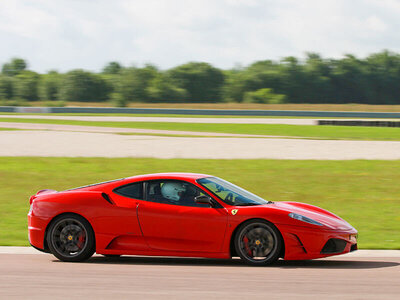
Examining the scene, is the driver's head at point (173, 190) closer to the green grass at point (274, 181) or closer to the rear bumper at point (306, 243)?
the rear bumper at point (306, 243)

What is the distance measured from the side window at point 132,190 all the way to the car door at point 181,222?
96mm

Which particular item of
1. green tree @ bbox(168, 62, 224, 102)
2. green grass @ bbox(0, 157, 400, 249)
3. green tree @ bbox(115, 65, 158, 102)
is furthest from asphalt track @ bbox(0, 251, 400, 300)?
green tree @ bbox(168, 62, 224, 102)

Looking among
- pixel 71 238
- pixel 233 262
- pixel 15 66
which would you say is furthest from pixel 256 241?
pixel 15 66

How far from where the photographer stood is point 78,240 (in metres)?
7.43

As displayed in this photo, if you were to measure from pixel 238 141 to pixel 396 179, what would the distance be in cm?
1122

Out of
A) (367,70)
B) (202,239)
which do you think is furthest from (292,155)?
(367,70)

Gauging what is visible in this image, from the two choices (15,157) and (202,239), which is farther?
(15,157)

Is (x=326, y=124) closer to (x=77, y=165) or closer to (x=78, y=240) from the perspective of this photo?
(x=77, y=165)

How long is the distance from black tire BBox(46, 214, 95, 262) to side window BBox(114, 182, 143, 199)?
51cm

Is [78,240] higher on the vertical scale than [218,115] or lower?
lower

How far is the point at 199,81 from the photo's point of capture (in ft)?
342

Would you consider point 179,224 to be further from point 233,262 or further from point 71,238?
point 71,238

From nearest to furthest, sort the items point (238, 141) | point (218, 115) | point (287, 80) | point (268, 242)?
point (268, 242) < point (238, 141) < point (218, 115) < point (287, 80)

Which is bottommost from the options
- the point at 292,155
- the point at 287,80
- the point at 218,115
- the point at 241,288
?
the point at 241,288
